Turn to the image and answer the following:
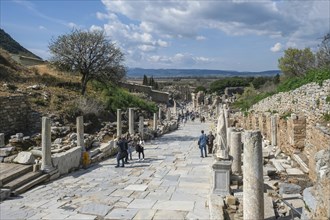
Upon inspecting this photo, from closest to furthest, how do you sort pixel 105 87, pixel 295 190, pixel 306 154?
pixel 295 190, pixel 306 154, pixel 105 87

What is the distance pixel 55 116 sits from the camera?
2552 cm

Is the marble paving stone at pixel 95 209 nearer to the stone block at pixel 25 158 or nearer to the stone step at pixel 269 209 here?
the stone step at pixel 269 209

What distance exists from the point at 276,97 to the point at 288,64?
98.5ft

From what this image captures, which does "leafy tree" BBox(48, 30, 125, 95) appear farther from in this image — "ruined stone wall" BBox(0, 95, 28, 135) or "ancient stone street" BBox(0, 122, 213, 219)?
"ancient stone street" BBox(0, 122, 213, 219)

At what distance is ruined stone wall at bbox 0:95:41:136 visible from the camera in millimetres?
22797

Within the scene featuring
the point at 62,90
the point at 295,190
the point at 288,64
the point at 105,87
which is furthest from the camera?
the point at 288,64

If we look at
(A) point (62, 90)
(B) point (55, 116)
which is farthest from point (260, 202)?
(A) point (62, 90)

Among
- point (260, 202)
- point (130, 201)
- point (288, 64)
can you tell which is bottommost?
point (130, 201)

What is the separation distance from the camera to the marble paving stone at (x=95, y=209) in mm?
9852

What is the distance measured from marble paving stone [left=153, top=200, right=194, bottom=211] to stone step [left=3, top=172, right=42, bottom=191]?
15.6ft

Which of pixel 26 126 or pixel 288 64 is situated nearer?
pixel 26 126

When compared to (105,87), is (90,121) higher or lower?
lower

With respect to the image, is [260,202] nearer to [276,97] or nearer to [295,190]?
[295,190]

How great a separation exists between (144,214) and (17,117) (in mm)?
17005
